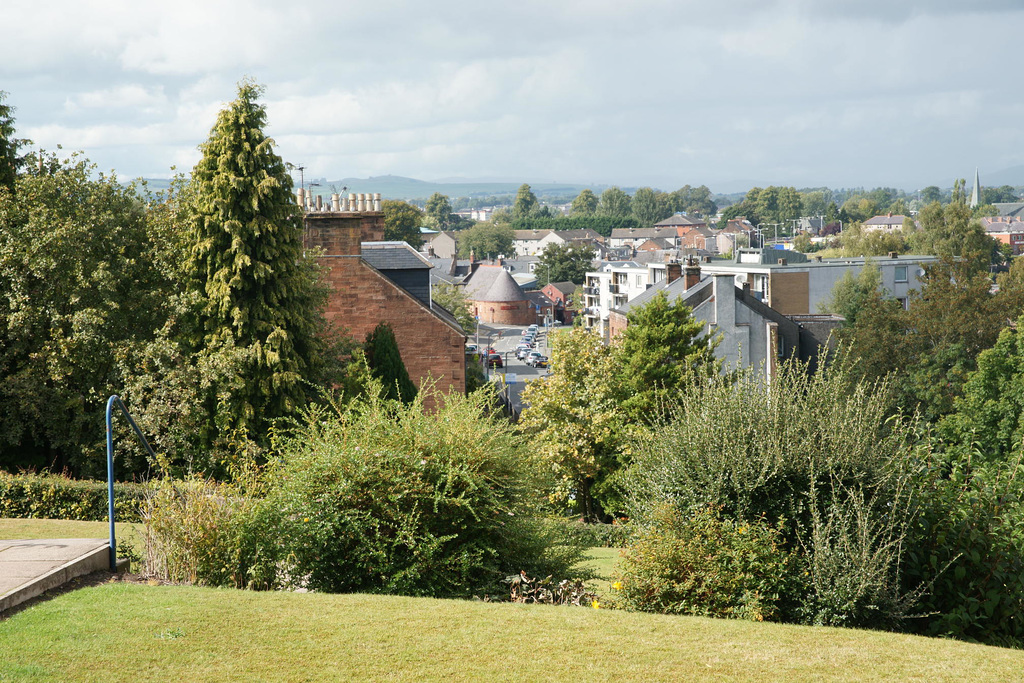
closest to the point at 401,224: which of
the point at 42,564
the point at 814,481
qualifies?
the point at 42,564

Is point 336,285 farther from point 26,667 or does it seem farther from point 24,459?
point 26,667

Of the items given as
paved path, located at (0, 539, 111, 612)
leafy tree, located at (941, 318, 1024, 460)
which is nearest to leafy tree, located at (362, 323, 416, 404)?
paved path, located at (0, 539, 111, 612)

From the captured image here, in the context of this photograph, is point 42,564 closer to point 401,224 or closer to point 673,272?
point 673,272

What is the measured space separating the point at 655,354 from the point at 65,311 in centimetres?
1785

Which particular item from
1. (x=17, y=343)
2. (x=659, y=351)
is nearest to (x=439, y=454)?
(x=17, y=343)

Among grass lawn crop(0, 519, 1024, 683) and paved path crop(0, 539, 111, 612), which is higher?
paved path crop(0, 539, 111, 612)

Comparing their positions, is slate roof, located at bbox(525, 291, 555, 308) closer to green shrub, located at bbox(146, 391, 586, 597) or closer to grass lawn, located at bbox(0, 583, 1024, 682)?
green shrub, located at bbox(146, 391, 586, 597)

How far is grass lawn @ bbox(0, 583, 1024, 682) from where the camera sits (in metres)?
8.06

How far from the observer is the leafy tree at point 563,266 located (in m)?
153

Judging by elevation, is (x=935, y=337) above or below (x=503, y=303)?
below

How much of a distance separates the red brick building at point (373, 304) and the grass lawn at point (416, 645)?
19.9m

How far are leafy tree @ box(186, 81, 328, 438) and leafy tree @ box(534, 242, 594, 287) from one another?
130257 mm

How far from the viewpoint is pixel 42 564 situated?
1066 cm

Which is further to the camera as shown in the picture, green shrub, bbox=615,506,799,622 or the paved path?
green shrub, bbox=615,506,799,622
